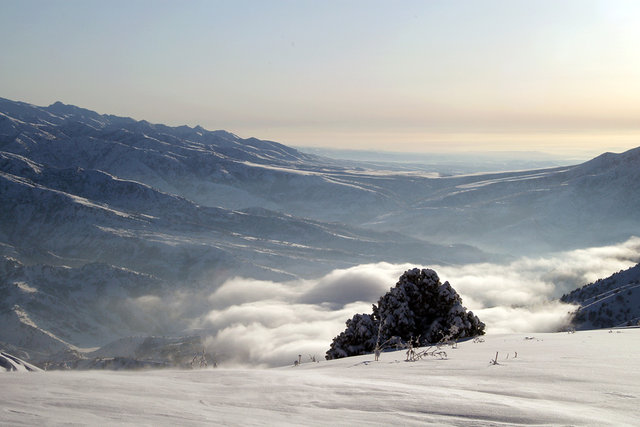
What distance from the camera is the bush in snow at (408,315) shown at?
16.6 m

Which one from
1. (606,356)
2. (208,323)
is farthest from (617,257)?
(606,356)

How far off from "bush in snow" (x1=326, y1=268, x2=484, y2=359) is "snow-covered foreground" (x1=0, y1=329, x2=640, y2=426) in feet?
33.1

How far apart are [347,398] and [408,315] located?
13.1 meters

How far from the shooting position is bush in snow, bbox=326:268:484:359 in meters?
16.6

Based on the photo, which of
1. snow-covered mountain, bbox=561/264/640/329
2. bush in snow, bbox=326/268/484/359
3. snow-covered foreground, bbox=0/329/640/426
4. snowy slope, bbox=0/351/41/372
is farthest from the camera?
snow-covered mountain, bbox=561/264/640/329

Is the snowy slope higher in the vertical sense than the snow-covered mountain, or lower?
lower

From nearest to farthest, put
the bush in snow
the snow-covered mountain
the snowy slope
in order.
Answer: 1. the snowy slope
2. the bush in snow
3. the snow-covered mountain

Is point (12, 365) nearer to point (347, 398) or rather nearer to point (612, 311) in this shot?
point (347, 398)

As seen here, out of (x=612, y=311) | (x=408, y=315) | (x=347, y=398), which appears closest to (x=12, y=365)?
(x=347, y=398)

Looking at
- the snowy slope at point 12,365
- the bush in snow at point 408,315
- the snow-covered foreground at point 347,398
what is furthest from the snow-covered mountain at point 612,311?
the snowy slope at point 12,365

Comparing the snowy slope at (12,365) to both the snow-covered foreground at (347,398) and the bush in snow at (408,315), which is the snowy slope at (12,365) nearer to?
the snow-covered foreground at (347,398)

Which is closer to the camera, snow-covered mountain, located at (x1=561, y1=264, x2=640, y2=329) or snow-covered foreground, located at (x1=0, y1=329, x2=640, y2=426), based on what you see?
snow-covered foreground, located at (x1=0, y1=329, x2=640, y2=426)

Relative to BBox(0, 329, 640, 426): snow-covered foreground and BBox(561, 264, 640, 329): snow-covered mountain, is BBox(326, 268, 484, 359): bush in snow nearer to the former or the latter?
BBox(0, 329, 640, 426): snow-covered foreground

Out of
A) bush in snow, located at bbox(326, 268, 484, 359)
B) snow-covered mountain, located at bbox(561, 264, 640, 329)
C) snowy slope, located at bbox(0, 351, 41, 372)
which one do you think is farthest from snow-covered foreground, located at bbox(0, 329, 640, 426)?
snow-covered mountain, located at bbox(561, 264, 640, 329)
